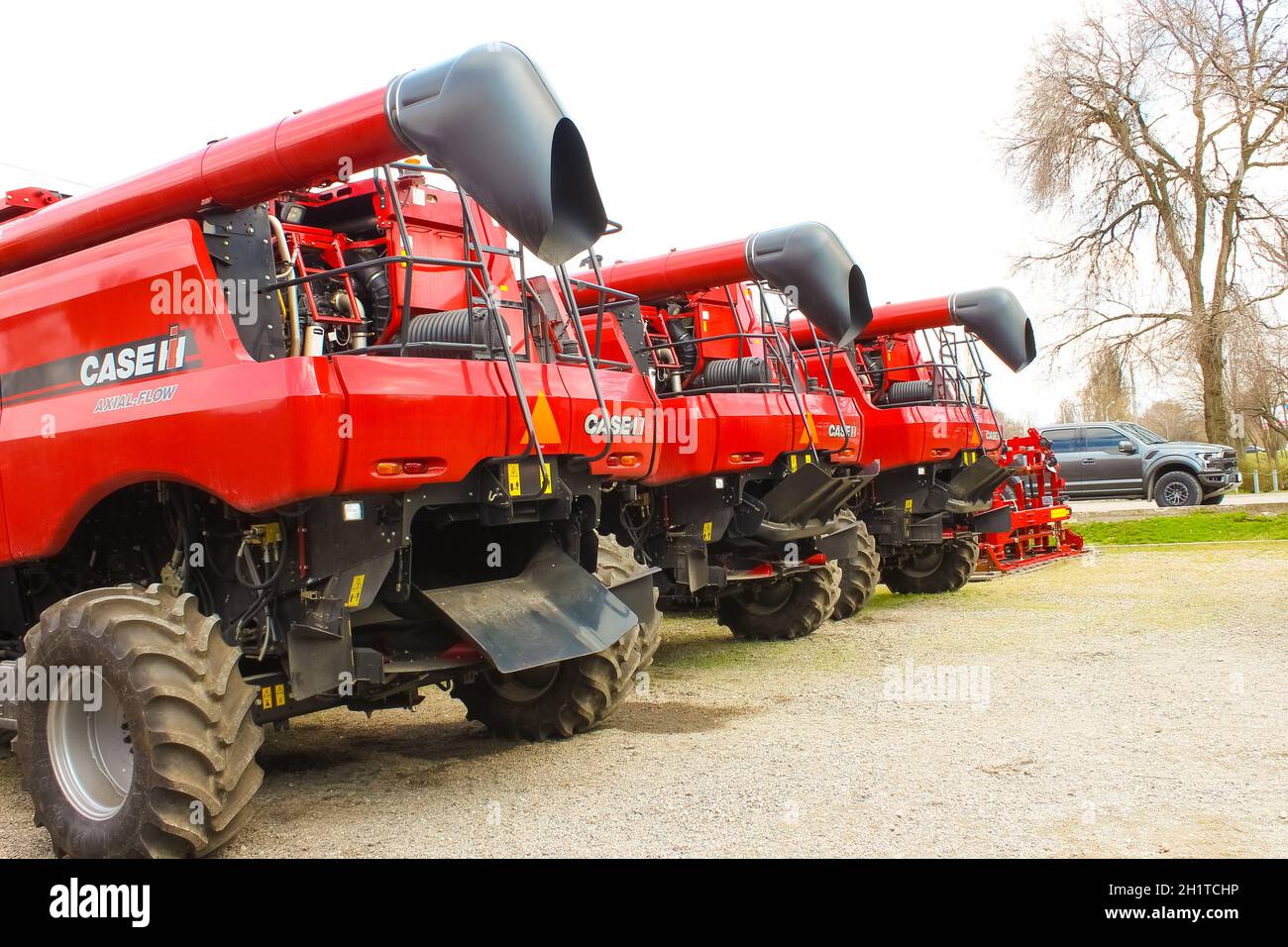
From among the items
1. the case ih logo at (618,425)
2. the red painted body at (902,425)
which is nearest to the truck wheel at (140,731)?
the case ih logo at (618,425)

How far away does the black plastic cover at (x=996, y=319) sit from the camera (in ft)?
39.5

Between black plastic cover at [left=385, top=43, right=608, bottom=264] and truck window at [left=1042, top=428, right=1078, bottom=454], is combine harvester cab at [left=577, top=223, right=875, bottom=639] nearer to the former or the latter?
black plastic cover at [left=385, top=43, right=608, bottom=264]

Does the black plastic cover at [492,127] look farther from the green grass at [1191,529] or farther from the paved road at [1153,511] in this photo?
the paved road at [1153,511]

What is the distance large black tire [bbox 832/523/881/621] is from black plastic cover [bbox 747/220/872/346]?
Answer: 3.17 m

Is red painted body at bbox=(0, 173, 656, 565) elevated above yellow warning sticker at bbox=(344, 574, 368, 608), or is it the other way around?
red painted body at bbox=(0, 173, 656, 565)

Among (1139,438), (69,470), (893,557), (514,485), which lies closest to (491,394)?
(514,485)

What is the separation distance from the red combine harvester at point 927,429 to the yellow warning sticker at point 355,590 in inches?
273

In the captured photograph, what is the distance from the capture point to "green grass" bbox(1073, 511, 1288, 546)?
16.5 m

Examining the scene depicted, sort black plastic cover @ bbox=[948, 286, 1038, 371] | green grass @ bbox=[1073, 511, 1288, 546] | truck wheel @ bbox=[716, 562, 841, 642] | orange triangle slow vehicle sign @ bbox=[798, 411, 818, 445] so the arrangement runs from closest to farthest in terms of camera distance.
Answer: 1. orange triangle slow vehicle sign @ bbox=[798, 411, 818, 445]
2. truck wheel @ bbox=[716, 562, 841, 642]
3. black plastic cover @ bbox=[948, 286, 1038, 371]
4. green grass @ bbox=[1073, 511, 1288, 546]

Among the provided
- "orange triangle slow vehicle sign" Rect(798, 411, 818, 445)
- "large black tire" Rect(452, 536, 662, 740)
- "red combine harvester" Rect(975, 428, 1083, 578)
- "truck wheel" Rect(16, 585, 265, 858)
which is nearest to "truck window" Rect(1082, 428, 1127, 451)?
"red combine harvester" Rect(975, 428, 1083, 578)

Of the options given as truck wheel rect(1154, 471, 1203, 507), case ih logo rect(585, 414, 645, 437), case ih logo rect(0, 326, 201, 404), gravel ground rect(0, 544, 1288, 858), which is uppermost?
case ih logo rect(0, 326, 201, 404)

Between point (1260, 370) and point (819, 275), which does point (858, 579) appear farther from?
point (1260, 370)

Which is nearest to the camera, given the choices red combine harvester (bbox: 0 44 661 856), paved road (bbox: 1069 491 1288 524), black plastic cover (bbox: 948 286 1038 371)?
red combine harvester (bbox: 0 44 661 856)

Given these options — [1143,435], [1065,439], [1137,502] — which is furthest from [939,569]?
[1143,435]
